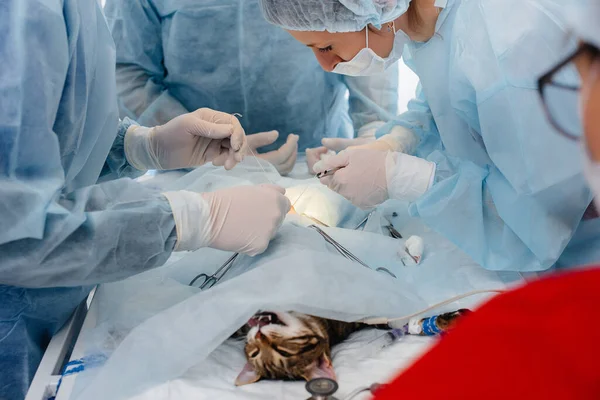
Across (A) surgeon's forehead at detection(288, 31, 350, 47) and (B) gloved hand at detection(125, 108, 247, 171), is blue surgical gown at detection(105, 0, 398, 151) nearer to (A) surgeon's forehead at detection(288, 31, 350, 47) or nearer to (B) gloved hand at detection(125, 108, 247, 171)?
(B) gloved hand at detection(125, 108, 247, 171)

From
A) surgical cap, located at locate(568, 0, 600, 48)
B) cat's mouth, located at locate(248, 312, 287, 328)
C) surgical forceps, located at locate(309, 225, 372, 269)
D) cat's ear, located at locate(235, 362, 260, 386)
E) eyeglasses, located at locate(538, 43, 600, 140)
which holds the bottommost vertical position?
cat's ear, located at locate(235, 362, 260, 386)

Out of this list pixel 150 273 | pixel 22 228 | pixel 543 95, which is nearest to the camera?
pixel 543 95

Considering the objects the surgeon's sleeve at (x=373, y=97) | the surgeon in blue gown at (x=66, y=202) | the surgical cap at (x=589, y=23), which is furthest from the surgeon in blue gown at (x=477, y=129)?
the surgeon's sleeve at (x=373, y=97)

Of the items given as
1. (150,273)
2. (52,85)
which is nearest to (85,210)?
(52,85)

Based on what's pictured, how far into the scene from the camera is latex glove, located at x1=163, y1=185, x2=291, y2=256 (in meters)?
1.26

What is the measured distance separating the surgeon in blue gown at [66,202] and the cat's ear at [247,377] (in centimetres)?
30

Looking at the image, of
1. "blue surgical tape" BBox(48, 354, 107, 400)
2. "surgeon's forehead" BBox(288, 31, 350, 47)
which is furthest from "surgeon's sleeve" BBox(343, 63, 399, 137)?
"blue surgical tape" BBox(48, 354, 107, 400)

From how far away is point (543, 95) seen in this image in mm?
645

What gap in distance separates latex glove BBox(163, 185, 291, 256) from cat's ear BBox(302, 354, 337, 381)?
343mm

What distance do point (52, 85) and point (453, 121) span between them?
1.00 m

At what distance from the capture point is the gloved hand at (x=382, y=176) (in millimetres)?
1632

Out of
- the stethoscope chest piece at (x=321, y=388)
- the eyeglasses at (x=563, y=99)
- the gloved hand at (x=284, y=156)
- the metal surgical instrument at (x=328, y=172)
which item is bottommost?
the gloved hand at (x=284, y=156)

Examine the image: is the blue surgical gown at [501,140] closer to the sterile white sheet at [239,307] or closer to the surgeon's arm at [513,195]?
the surgeon's arm at [513,195]

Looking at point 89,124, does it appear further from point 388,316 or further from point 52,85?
point 388,316
